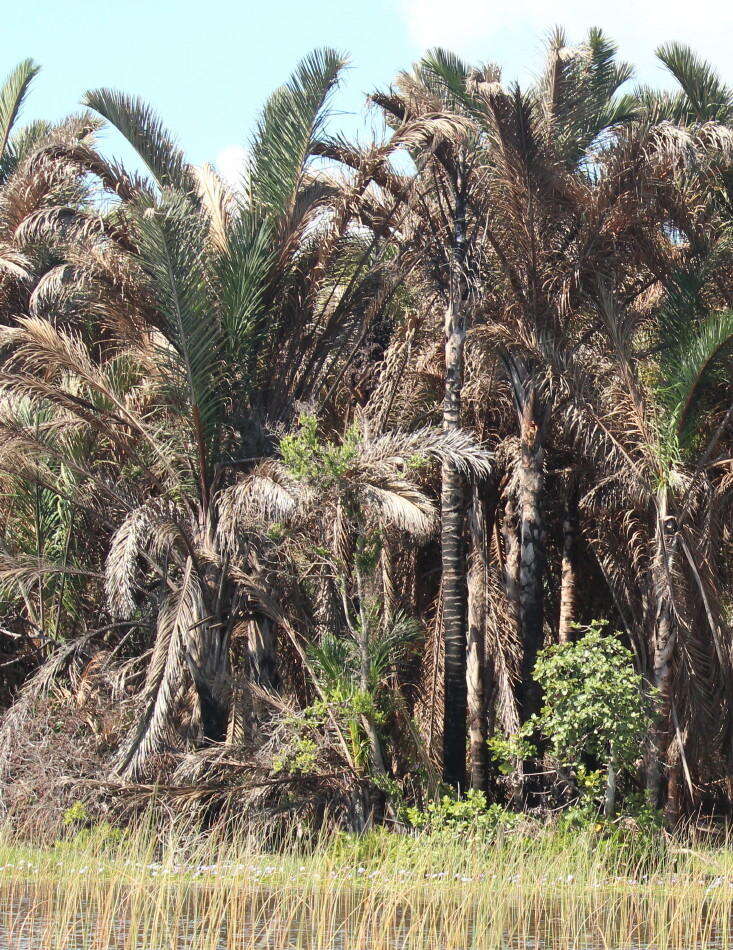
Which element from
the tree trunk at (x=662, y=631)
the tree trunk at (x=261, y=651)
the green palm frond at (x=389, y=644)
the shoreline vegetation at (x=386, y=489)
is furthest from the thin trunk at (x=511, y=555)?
the tree trunk at (x=261, y=651)

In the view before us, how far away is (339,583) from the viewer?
1289 centimetres

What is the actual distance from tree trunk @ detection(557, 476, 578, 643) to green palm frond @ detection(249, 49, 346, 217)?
491 cm

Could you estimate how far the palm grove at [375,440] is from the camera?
12.6m

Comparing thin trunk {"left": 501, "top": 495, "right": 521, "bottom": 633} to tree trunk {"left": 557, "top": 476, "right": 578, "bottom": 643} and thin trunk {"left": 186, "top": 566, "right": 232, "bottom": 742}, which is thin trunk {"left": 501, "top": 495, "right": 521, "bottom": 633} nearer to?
tree trunk {"left": 557, "top": 476, "right": 578, "bottom": 643}

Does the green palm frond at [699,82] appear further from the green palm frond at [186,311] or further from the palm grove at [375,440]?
the green palm frond at [186,311]

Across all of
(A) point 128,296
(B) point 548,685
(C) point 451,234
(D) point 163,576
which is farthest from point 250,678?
(C) point 451,234

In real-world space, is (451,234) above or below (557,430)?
above

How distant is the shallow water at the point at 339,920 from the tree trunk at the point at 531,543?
4343 millimetres

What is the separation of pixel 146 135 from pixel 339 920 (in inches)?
356

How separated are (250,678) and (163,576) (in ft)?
4.87

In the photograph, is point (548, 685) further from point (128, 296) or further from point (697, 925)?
point (128, 296)

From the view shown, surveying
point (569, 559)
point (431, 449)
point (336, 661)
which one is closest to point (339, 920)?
point (336, 661)

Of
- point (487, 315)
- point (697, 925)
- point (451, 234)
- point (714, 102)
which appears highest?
point (714, 102)

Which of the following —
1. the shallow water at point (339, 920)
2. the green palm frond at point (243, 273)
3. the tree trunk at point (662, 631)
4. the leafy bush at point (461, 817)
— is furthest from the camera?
the green palm frond at point (243, 273)
